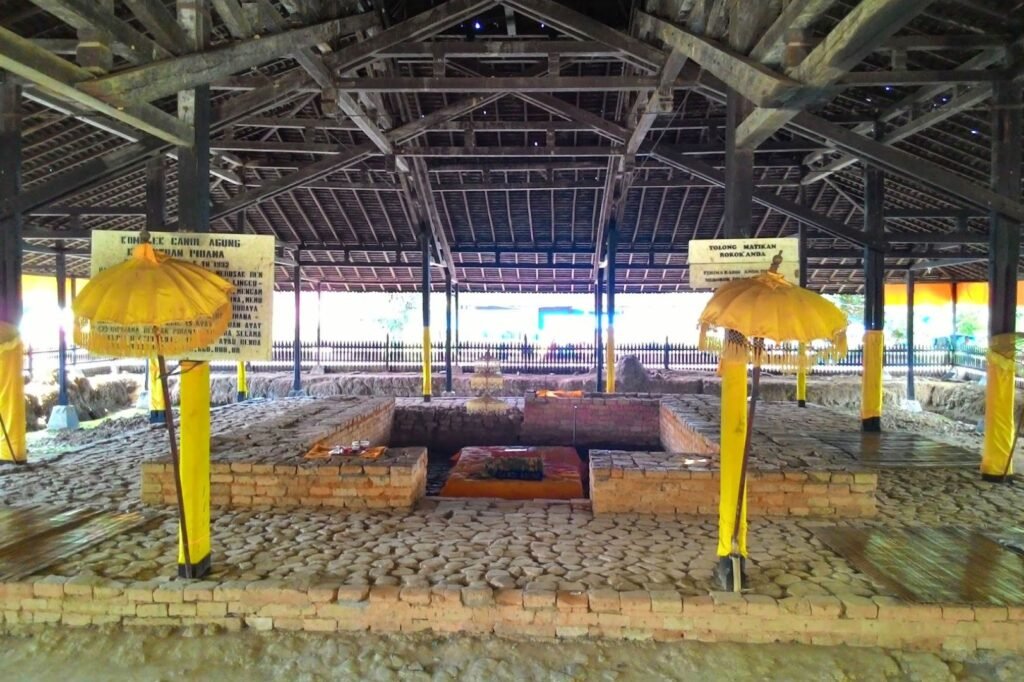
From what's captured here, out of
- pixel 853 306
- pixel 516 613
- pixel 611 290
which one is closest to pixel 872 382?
pixel 611 290

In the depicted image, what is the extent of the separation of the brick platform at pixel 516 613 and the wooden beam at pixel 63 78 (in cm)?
344

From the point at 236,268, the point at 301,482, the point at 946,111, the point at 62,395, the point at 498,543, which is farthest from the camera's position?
the point at 62,395

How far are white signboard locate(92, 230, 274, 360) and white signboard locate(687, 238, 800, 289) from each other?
131 inches

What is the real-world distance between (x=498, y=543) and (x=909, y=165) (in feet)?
20.9

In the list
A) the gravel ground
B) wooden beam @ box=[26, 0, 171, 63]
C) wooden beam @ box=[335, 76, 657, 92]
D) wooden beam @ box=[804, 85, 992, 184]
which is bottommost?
the gravel ground

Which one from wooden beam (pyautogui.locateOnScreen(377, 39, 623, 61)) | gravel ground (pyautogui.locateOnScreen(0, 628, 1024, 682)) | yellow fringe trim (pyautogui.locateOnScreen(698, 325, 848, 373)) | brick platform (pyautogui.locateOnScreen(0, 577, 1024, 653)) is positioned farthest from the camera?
wooden beam (pyautogui.locateOnScreen(377, 39, 623, 61))

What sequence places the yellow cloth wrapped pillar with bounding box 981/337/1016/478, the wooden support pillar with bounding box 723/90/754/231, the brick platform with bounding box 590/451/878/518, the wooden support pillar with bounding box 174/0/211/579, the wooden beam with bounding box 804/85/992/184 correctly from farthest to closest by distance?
the wooden beam with bounding box 804/85/992/184
the yellow cloth wrapped pillar with bounding box 981/337/1016/478
the brick platform with bounding box 590/451/878/518
the wooden support pillar with bounding box 723/90/754/231
the wooden support pillar with bounding box 174/0/211/579

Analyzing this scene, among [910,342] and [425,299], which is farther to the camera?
[910,342]

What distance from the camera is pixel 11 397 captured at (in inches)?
322

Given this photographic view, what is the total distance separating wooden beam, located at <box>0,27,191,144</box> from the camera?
3.56 meters

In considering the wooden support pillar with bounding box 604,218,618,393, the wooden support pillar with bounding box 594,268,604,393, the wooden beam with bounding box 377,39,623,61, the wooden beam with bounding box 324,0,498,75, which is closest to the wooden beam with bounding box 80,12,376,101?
the wooden beam with bounding box 324,0,498,75

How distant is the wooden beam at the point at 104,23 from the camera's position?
380cm

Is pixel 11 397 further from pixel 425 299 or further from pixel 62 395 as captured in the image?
pixel 425 299

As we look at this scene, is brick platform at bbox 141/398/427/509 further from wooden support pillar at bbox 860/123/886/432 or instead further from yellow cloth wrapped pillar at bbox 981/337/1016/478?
wooden support pillar at bbox 860/123/886/432
